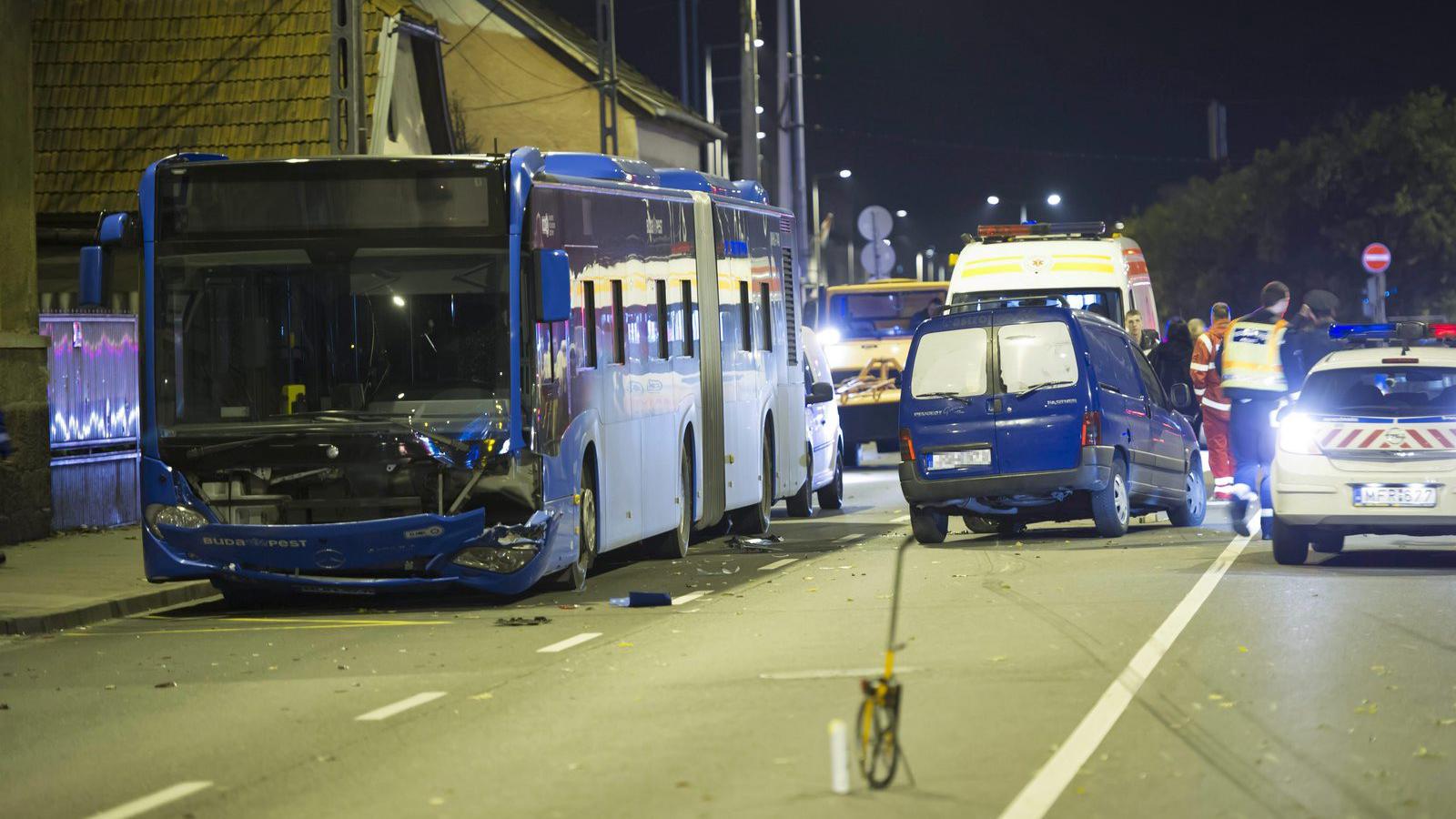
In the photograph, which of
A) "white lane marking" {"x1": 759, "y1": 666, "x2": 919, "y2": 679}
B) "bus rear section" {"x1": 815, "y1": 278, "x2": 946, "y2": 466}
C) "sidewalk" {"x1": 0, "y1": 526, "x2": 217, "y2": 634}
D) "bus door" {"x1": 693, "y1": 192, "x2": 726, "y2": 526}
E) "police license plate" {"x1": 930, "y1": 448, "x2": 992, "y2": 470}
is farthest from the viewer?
"bus rear section" {"x1": 815, "y1": 278, "x2": 946, "y2": 466}

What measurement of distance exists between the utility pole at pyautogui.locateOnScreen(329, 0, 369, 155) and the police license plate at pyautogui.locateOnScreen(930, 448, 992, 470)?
7.14 m

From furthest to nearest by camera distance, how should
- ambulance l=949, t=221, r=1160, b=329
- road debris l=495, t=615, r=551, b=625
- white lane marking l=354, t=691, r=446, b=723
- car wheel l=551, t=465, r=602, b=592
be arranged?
ambulance l=949, t=221, r=1160, b=329 < car wheel l=551, t=465, r=602, b=592 < road debris l=495, t=615, r=551, b=625 < white lane marking l=354, t=691, r=446, b=723

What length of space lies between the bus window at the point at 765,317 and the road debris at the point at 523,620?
26.0ft

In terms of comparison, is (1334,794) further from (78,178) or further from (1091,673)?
(78,178)

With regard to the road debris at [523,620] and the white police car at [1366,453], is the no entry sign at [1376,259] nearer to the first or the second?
the white police car at [1366,453]

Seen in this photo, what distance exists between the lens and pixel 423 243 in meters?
15.0

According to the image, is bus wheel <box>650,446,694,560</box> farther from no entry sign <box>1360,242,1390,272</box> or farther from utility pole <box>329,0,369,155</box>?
no entry sign <box>1360,242,1390,272</box>

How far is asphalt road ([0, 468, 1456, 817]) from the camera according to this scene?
8078mm

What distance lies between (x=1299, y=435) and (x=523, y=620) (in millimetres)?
5726

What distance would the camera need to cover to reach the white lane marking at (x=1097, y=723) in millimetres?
7770

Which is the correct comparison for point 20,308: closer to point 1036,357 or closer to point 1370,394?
point 1036,357

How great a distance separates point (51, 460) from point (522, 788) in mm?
15226

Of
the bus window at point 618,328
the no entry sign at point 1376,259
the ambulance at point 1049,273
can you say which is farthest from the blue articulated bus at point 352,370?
the no entry sign at point 1376,259

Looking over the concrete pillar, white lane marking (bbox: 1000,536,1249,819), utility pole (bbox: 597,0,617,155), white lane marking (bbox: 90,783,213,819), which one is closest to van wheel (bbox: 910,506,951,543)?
white lane marking (bbox: 1000,536,1249,819)
